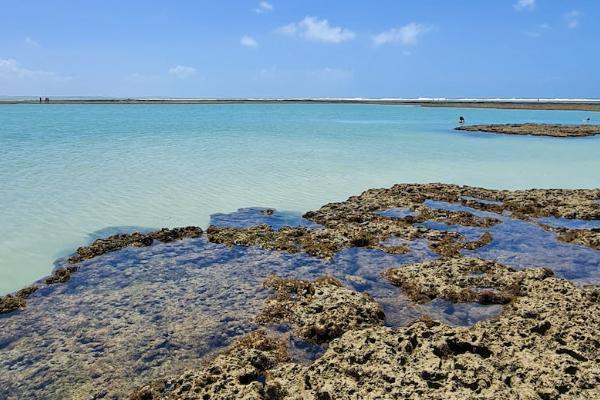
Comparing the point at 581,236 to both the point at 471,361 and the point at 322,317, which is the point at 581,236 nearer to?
the point at 471,361

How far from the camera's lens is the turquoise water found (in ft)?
43.8

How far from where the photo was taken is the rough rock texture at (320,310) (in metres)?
7.21

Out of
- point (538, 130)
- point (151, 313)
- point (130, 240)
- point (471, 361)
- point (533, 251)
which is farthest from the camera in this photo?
point (538, 130)

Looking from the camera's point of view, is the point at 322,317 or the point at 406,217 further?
the point at 406,217

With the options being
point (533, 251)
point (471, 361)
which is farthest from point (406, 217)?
point (471, 361)

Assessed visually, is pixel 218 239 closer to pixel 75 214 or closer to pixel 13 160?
pixel 75 214

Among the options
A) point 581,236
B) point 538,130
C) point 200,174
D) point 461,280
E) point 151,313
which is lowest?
point 151,313

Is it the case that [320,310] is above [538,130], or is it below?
below

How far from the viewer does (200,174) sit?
826 inches

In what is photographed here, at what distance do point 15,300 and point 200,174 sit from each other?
13092mm

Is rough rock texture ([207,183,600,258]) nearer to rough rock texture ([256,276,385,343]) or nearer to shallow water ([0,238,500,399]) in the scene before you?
shallow water ([0,238,500,399])

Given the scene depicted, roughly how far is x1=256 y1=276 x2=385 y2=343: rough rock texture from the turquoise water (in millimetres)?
5404

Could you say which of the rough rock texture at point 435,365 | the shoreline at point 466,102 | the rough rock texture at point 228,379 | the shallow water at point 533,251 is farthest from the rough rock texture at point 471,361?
the shoreline at point 466,102

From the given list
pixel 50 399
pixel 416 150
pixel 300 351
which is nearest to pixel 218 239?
pixel 300 351
